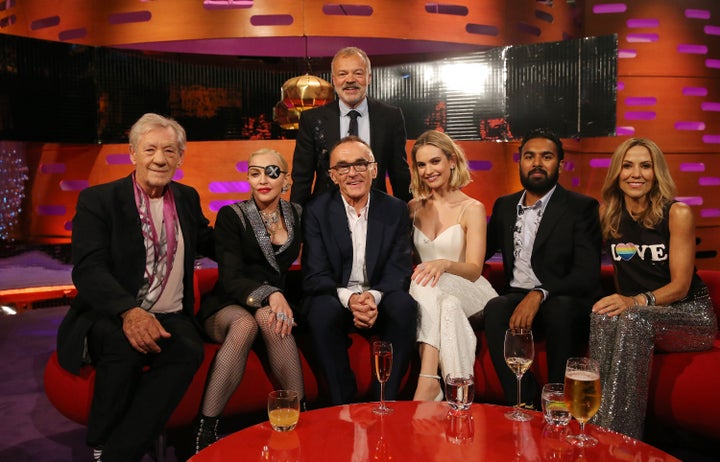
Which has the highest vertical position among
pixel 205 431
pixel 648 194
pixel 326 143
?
pixel 326 143

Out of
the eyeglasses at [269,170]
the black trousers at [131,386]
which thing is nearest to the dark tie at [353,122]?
the eyeglasses at [269,170]

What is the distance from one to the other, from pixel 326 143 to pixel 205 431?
1.55 metres

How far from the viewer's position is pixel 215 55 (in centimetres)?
715

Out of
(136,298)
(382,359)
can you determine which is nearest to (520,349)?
(382,359)

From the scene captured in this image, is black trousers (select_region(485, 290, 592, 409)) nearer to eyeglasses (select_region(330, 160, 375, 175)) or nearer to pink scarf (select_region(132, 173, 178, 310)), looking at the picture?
eyeglasses (select_region(330, 160, 375, 175))

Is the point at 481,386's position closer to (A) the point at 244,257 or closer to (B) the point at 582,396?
(A) the point at 244,257

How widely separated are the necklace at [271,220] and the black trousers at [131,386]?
634 mm

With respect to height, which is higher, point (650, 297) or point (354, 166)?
point (354, 166)

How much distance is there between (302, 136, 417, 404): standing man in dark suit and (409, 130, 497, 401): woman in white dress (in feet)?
0.29

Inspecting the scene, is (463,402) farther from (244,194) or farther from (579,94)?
(244,194)

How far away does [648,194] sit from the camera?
9.34 ft

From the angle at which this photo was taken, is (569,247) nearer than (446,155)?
Yes

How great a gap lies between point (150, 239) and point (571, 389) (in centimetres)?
166

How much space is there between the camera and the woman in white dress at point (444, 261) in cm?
271
